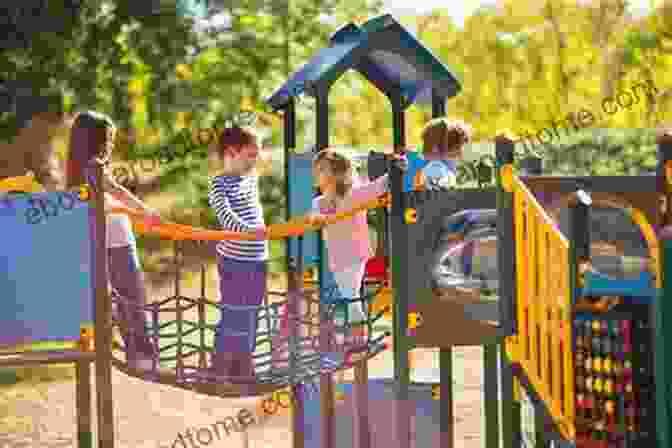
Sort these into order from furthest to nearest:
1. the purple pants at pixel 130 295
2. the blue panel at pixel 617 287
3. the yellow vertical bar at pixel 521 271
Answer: the purple pants at pixel 130 295, the yellow vertical bar at pixel 521 271, the blue panel at pixel 617 287

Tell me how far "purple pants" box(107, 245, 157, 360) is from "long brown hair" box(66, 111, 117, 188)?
0.38m

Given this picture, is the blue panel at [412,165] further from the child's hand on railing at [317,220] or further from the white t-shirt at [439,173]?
the child's hand on railing at [317,220]

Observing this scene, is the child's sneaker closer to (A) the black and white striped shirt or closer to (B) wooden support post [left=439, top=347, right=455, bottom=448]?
(A) the black and white striped shirt

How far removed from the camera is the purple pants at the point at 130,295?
16.3 feet

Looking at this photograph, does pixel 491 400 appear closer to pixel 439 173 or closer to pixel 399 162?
pixel 439 173

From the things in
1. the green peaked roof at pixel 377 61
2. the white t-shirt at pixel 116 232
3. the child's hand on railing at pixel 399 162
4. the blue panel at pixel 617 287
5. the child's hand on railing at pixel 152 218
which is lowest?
the blue panel at pixel 617 287

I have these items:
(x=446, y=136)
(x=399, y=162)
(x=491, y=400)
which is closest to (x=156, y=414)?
(x=491, y=400)

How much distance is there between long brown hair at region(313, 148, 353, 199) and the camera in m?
5.23

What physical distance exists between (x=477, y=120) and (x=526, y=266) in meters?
24.0

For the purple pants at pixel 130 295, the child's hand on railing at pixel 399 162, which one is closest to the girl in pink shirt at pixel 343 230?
the child's hand on railing at pixel 399 162

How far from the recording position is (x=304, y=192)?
5984 millimetres

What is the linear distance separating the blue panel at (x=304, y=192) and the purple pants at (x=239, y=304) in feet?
2.37

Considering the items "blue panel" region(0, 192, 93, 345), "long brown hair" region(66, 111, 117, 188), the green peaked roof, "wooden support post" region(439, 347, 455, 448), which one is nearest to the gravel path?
"wooden support post" region(439, 347, 455, 448)

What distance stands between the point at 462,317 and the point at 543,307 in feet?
1.70
